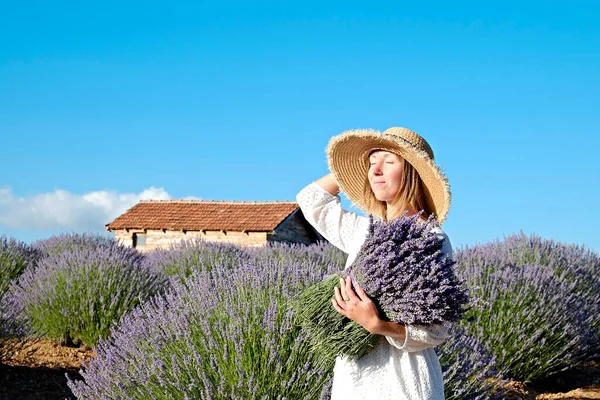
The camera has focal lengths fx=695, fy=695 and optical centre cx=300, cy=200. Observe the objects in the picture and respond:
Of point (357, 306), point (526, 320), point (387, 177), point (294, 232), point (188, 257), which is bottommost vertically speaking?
point (526, 320)

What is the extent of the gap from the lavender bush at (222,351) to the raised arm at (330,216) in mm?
497

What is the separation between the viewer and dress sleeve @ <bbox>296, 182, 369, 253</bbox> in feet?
9.20

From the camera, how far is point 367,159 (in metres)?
2.98

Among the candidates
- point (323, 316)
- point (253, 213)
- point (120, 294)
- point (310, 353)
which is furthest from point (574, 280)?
point (253, 213)

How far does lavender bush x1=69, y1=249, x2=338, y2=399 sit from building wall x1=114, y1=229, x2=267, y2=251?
51.8ft

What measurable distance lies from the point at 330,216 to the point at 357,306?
23.7 inches

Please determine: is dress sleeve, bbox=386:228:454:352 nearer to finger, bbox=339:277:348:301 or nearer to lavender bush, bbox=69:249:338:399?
finger, bbox=339:277:348:301

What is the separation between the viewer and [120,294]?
690 centimetres

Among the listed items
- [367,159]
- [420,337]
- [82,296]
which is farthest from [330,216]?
[82,296]

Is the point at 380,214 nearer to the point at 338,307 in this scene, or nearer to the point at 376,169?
the point at 376,169

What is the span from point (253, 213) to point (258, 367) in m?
17.9

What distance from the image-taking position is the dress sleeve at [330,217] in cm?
280

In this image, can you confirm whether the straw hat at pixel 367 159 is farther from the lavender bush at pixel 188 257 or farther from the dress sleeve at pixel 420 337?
the lavender bush at pixel 188 257

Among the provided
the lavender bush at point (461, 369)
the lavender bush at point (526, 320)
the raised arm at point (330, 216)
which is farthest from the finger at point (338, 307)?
the lavender bush at point (526, 320)
